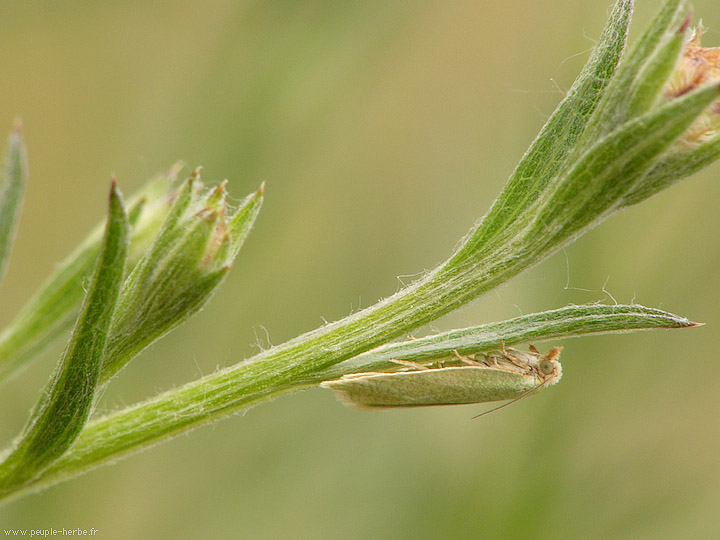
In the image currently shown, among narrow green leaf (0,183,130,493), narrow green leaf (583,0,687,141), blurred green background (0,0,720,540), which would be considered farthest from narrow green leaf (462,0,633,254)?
blurred green background (0,0,720,540)

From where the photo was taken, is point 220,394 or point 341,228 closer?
point 220,394

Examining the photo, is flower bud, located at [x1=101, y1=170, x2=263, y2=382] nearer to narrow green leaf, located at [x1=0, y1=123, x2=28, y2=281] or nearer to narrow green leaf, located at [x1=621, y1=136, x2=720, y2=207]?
narrow green leaf, located at [x1=0, y1=123, x2=28, y2=281]

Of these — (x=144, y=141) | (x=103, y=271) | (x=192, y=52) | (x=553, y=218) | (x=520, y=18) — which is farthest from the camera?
(x=192, y=52)

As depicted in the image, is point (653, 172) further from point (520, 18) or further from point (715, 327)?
point (520, 18)

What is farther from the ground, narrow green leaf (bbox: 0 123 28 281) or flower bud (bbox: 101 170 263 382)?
narrow green leaf (bbox: 0 123 28 281)

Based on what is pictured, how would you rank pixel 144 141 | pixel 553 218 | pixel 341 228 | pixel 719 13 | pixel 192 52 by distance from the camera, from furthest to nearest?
1. pixel 192 52
2. pixel 341 228
3. pixel 144 141
4. pixel 719 13
5. pixel 553 218

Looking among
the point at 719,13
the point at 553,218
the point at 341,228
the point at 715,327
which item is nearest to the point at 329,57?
the point at 341,228

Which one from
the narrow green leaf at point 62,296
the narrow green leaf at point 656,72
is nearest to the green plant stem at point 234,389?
the narrow green leaf at point 656,72

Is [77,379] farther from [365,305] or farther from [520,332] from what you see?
[365,305]

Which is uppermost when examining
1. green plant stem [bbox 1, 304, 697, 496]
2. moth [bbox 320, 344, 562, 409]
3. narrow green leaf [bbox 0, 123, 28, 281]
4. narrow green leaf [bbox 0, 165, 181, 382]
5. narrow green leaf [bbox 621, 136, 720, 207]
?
narrow green leaf [bbox 0, 123, 28, 281]
